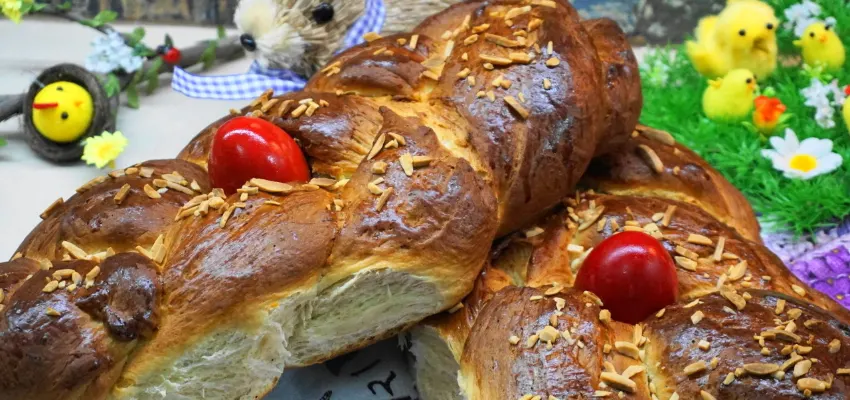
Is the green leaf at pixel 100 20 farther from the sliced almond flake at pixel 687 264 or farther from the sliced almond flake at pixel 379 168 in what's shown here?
the sliced almond flake at pixel 687 264

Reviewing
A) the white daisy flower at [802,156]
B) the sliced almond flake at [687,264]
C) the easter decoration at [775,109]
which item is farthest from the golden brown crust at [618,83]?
the white daisy flower at [802,156]

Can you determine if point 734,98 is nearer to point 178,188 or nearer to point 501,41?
point 501,41

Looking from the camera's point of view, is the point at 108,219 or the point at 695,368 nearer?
the point at 695,368

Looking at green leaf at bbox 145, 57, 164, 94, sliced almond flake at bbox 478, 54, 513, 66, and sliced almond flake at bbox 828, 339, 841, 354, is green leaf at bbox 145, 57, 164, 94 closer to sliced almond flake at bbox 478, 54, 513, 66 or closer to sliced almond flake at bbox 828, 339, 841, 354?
sliced almond flake at bbox 478, 54, 513, 66

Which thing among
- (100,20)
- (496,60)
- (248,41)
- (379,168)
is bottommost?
(100,20)

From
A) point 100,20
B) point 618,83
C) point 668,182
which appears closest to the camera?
point 618,83

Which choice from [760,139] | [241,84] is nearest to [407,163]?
[241,84]

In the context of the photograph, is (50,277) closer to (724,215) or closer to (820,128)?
(724,215)

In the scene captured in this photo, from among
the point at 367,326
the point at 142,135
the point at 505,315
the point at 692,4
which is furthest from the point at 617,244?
the point at 692,4

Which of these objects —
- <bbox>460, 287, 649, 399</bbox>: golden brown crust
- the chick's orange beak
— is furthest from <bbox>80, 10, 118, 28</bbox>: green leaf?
<bbox>460, 287, 649, 399</bbox>: golden brown crust
